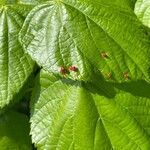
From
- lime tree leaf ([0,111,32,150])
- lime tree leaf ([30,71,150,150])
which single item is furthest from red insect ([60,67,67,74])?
lime tree leaf ([0,111,32,150])

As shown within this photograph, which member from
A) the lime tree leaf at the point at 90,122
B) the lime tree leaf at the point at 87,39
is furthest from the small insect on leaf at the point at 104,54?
the lime tree leaf at the point at 90,122

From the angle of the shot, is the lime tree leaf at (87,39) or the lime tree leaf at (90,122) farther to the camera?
the lime tree leaf at (90,122)

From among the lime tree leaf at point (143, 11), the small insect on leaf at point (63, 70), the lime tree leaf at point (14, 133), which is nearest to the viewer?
the small insect on leaf at point (63, 70)

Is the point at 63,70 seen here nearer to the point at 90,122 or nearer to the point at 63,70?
the point at 63,70

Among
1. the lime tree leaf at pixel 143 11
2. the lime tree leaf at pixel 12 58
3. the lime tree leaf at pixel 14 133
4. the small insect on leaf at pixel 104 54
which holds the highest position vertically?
the lime tree leaf at pixel 143 11

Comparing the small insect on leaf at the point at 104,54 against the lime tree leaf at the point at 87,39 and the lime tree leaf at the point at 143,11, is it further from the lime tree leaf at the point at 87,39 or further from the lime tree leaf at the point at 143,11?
the lime tree leaf at the point at 143,11

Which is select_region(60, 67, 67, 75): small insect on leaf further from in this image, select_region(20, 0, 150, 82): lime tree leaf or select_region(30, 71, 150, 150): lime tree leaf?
select_region(30, 71, 150, 150): lime tree leaf
